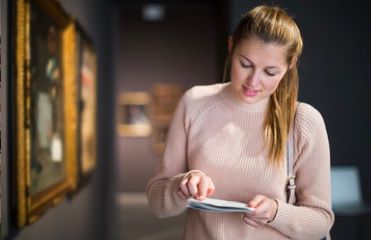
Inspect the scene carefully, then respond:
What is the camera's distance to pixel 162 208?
988mm

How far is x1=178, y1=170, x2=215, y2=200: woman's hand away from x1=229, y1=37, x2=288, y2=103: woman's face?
0.71ft

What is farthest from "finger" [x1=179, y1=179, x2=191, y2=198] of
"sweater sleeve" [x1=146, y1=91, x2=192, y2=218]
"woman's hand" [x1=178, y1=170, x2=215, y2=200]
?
"sweater sleeve" [x1=146, y1=91, x2=192, y2=218]

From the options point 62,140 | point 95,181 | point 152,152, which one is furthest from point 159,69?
point 62,140

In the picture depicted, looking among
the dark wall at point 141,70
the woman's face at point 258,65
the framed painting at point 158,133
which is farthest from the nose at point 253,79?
the framed painting at point 158,133

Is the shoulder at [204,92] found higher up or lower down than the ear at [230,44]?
lower down

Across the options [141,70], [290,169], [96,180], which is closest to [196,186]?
[290,169]

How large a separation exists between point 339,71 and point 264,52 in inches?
7.2

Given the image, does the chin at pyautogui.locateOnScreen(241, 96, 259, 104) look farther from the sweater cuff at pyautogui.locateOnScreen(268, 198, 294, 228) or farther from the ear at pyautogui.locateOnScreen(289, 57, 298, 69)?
the sweater cuff at pyautogui.locateOnScreen(268, 198, 294, 228)

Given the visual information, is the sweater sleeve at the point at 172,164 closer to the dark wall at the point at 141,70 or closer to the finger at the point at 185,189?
the finger at the point at 185,189

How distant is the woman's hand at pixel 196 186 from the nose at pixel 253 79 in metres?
0.22

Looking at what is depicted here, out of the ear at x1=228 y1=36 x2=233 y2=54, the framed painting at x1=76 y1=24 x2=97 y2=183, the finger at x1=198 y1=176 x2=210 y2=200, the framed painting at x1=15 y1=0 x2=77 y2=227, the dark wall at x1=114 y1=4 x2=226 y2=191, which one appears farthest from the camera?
the dark wall at x1=114 y1=4 x2=226 y2=191

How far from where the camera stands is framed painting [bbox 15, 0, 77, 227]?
1.50 meters

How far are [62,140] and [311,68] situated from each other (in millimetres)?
1534

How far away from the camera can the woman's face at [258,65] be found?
2.86ft
